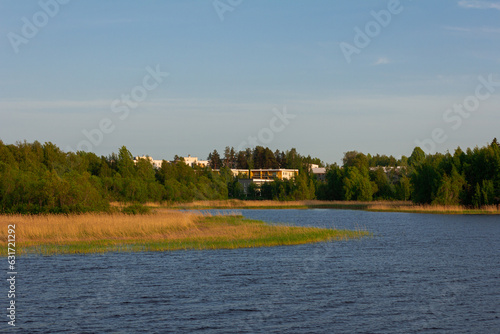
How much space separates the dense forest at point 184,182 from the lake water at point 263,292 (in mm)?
19849

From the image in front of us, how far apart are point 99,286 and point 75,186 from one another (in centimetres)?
2787

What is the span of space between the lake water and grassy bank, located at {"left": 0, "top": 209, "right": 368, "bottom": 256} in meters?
2.23

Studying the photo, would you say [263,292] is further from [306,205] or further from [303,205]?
[306,205]

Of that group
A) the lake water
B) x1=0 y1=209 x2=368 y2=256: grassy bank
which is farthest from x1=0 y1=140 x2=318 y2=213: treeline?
the lake water

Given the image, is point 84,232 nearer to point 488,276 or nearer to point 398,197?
point 488,276

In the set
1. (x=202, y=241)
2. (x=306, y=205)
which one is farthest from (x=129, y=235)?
(x=306, y=205)

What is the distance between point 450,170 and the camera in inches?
3661

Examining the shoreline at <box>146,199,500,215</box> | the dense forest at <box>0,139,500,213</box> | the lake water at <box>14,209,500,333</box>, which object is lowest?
the lake water at <box>14,209,500,333</box>

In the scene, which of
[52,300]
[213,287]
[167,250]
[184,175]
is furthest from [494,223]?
[184,175]

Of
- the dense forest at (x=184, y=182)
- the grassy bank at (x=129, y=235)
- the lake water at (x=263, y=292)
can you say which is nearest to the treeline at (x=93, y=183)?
the dense forest at (x=184, y=182)

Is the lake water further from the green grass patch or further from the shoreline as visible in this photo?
the shoreline

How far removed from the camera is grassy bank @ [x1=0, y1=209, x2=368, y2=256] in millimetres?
36906

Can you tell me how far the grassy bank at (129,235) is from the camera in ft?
121

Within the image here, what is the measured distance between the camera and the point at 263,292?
24.4 meters
